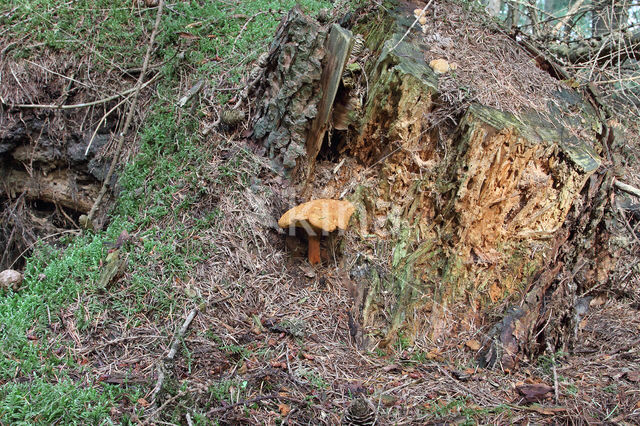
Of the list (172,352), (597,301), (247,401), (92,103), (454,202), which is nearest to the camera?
(247,401)

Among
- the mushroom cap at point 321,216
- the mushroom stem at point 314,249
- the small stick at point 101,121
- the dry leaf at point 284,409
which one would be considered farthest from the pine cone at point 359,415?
the small stick at point 101,121

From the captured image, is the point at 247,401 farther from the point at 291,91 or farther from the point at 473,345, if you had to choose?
the point at 291,91

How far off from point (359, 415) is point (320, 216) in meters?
1.22

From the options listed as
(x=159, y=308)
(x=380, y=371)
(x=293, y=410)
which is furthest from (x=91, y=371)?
(x=380, y=371)

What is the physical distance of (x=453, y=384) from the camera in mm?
2904

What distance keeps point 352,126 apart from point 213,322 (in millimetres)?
1730

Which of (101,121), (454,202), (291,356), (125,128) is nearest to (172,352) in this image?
(291,356)

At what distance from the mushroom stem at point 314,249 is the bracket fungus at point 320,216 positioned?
0.16 meters

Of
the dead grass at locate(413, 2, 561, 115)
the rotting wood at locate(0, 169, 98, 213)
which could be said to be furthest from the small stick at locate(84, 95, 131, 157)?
the dead grass at locate(413, 2, 561, 115)

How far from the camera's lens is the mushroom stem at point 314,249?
11.2ft

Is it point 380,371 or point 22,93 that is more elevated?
point 22,93

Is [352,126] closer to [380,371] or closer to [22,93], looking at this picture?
[380,371]

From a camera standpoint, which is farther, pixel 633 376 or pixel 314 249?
pixel 314 249

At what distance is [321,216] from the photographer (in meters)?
3.07
